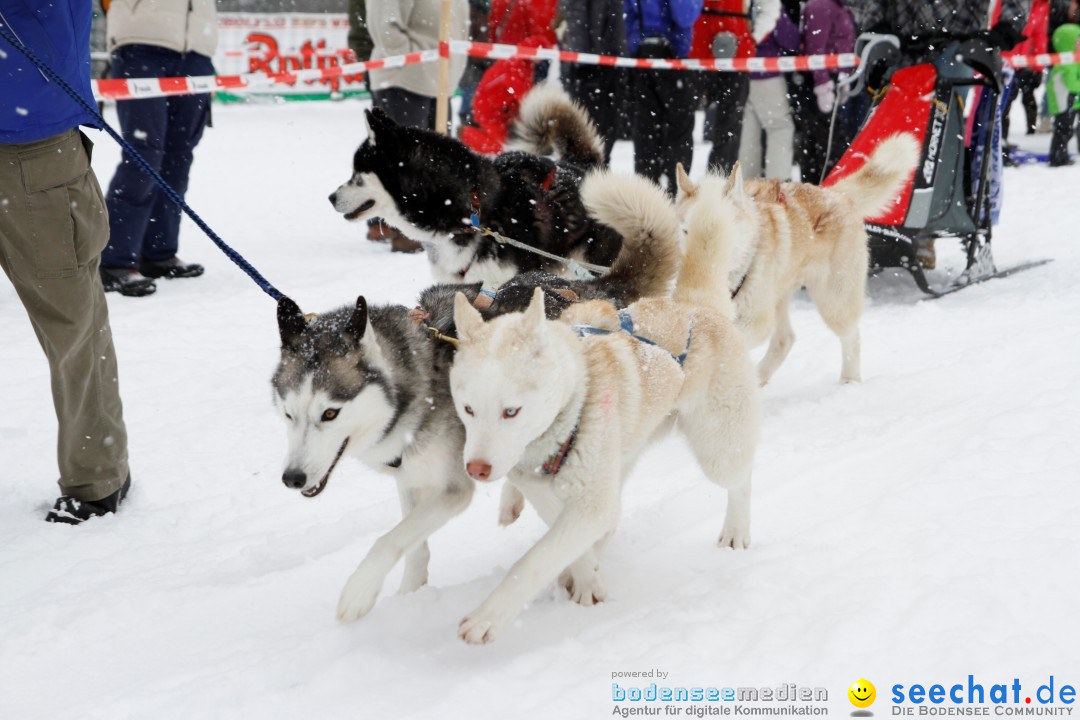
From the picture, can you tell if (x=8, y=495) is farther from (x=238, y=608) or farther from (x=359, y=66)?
(x=359, y=66)

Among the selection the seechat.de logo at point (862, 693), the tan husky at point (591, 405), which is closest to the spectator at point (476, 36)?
the tan husky at point (591, 405)

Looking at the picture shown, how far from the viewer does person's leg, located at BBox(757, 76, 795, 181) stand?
7.82 metres

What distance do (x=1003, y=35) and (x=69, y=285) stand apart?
17.5 feet

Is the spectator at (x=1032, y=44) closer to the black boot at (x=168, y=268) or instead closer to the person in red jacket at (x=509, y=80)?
the person in red jacket at (x=509, y=80)

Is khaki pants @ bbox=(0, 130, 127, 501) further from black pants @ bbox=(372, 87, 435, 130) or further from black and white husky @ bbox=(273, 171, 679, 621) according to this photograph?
black pants @ bbox=(372, 87, 435, 130)

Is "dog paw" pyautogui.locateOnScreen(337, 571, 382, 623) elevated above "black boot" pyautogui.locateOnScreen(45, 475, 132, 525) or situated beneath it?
elevated above

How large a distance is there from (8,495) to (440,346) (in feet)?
5.98

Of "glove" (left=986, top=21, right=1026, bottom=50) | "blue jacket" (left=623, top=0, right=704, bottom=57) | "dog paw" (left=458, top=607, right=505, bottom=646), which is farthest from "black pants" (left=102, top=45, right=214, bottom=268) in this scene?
"glove" (left=986, top=21, right=1026, bottom=50)

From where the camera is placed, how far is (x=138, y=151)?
5.28 metres

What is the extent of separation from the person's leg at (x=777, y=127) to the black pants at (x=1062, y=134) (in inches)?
171

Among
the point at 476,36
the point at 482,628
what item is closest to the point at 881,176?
the point at 482,628

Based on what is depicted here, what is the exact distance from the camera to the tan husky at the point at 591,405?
79.8 inches

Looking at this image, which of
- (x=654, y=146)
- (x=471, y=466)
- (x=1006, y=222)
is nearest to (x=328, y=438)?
(x=471, y=466)

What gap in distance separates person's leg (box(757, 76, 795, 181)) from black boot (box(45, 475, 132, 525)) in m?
6.25
